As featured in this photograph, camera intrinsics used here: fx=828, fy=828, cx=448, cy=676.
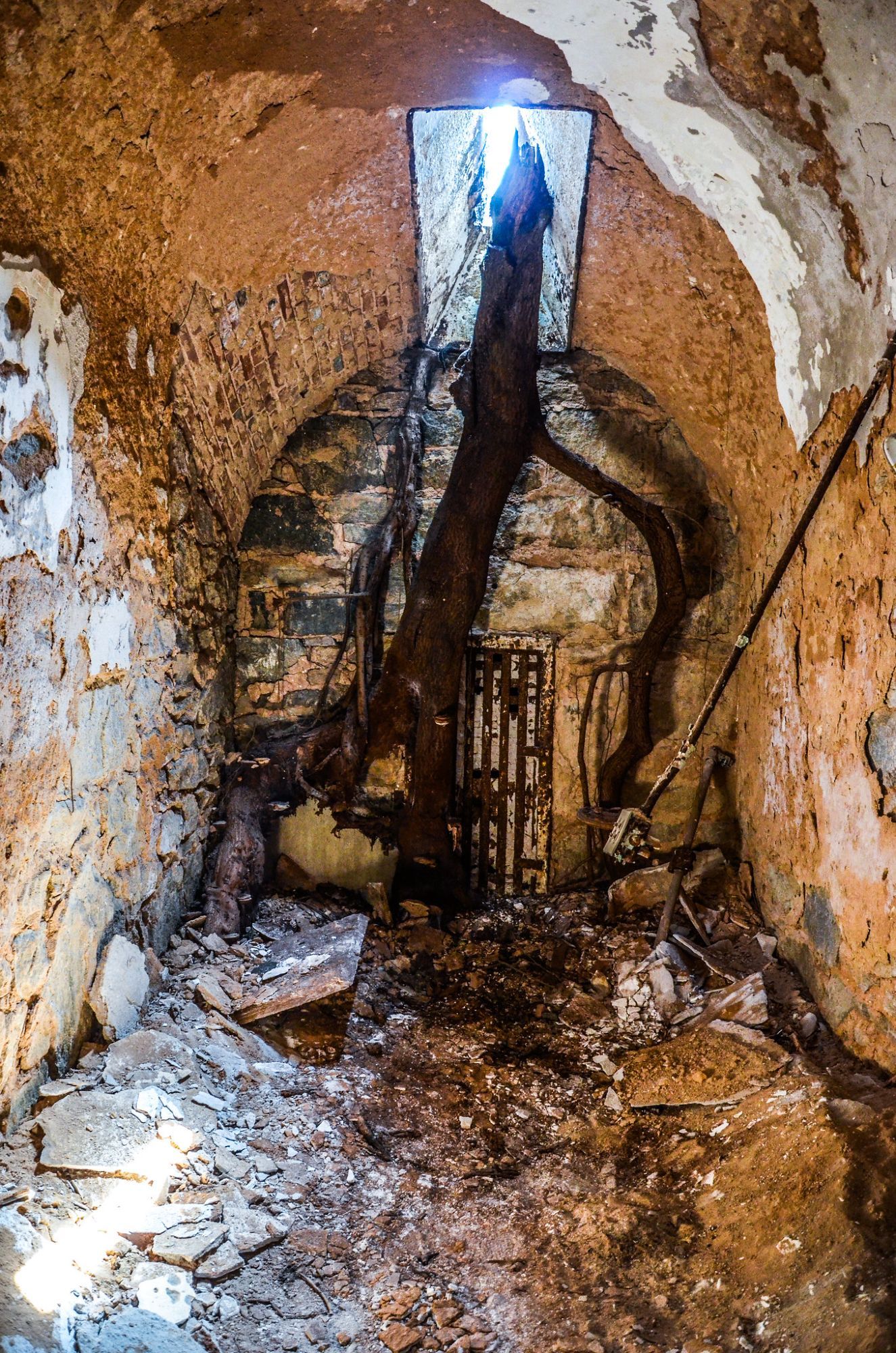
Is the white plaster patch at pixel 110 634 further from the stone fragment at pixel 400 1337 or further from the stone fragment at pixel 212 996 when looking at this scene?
the stone fragment at pixel 400 1337

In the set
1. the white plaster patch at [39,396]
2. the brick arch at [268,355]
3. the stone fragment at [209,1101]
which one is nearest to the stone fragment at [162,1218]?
the stone fragment at [209,1101]

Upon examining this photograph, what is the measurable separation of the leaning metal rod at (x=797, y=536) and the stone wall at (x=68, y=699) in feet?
7.50

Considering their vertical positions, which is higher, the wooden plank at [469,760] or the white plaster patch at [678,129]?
the white plaster patch at [678,129]

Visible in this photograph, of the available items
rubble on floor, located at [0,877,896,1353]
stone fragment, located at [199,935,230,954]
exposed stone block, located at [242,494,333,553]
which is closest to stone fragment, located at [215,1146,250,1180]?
rubble on floor, located at [0,877,896,1353]

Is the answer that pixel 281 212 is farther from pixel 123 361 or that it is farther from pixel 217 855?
pixel 217 855

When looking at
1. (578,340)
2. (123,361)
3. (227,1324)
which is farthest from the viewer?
(578,340)

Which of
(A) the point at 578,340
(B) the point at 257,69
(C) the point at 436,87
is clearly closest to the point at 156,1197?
(B) the point at 257,69

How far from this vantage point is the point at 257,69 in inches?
98.9

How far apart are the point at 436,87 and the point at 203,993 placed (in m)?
3.39

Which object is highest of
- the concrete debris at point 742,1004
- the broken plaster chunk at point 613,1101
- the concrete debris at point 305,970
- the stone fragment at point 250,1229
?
the concrete debris at point 742,1004

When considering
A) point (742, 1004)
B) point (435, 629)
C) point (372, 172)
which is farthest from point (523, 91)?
point (742, 1004)

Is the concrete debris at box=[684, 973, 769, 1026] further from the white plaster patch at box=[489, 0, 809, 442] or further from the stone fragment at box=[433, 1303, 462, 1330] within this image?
the white plaster patch at box=[489, 0, 809, 442]

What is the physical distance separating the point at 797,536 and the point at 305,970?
2.68m

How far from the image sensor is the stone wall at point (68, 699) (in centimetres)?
Answer: 230
